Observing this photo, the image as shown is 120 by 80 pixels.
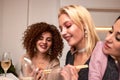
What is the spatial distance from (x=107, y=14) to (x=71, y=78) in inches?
57.9

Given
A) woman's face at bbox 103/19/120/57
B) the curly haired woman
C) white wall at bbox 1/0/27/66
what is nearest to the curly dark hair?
the curly haired woman

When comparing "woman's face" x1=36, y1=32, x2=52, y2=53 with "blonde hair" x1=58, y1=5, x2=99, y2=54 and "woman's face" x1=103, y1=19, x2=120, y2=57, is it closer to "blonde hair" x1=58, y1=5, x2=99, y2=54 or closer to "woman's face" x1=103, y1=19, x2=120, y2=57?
"blonde hair" x1=58, y1=5, x2=99, y2=54

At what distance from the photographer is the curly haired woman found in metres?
1.72

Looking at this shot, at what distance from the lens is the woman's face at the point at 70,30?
41.2 inches

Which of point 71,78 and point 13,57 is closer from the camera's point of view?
point 71,78

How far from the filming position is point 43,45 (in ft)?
5.56

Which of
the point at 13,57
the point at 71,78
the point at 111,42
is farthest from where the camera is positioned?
the point at 13,57

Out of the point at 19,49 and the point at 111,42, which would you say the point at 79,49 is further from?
the point at 19,49

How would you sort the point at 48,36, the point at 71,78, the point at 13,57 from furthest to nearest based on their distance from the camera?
the point at 13,57 < the point at 48,36 < the point at 71,78

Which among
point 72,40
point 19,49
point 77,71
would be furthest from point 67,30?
point 19,49

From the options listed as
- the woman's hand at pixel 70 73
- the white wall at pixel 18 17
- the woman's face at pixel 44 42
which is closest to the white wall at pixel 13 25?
the white wall at pixel 18 17

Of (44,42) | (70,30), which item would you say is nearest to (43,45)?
(44,42)

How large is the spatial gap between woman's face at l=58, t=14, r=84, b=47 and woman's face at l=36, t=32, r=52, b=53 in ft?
2.13

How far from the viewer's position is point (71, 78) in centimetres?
93
